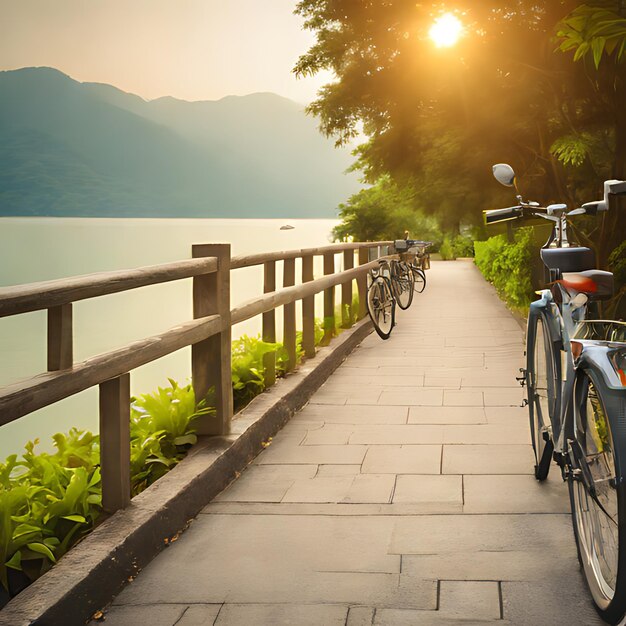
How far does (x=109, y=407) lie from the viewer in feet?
13.0

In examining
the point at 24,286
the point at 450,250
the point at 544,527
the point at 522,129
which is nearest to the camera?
the point at 24,286

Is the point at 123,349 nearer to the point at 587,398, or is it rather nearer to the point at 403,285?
the point at 587,398

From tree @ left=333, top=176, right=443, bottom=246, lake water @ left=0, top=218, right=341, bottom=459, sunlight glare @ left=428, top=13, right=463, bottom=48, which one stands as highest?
sunlight glare @ left=428, top=13, right=463, bottom=48

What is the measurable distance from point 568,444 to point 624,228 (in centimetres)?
1209

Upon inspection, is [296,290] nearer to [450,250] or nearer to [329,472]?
[329,472]

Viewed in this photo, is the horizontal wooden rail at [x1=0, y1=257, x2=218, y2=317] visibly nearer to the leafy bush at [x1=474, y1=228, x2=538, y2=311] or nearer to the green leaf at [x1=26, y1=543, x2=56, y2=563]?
the green leaf at [x1=26, y1=543, x2=56, y2=563]

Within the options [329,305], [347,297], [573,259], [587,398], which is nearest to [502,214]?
[573,259]

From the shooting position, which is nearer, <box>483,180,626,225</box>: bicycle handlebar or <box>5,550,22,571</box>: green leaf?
<box>5,550,22,571</box>: green leaf

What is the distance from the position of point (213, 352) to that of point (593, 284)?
8.35 feet

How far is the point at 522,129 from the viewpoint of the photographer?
17.7 m

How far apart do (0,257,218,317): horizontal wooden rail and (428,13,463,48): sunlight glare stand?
521 inches

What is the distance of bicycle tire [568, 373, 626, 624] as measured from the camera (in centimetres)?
282

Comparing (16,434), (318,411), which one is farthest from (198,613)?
(16,434)

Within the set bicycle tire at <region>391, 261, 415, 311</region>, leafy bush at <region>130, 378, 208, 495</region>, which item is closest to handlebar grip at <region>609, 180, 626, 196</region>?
leafy bush at <region>130, 378, 208, 495</region>
